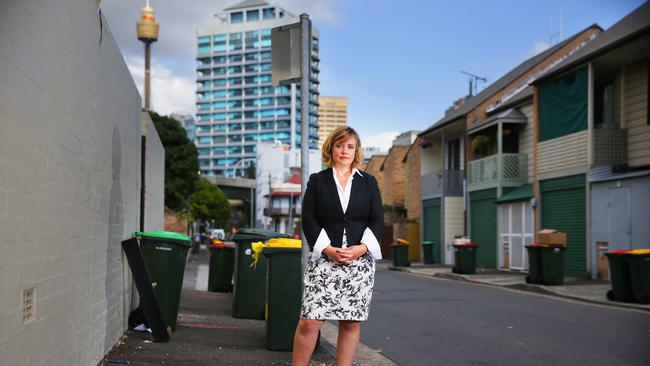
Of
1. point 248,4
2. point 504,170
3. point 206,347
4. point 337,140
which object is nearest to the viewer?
point 337,140

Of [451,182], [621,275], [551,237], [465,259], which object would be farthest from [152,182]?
[451,182]

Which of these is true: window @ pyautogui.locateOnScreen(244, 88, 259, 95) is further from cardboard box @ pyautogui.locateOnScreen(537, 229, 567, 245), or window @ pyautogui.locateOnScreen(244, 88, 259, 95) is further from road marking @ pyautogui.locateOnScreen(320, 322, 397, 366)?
road marking @ pyautogui.locateOnScreen(320, 322, 397, 366)

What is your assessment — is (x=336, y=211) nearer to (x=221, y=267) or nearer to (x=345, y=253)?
(x=345, y=253)

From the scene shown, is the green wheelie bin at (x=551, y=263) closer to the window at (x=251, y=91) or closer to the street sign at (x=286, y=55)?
the street sign at (x=286, y=55)

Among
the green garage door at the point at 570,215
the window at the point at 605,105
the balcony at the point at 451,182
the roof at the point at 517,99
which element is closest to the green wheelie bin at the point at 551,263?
the green garage door at the point at 570,215

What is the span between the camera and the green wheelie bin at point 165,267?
8.09 metres

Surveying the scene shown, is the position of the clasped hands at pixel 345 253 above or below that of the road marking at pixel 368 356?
above

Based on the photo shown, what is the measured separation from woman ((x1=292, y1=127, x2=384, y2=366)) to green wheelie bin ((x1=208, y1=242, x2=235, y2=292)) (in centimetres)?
1089

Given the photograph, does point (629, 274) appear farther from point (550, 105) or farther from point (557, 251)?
point (550, 105)

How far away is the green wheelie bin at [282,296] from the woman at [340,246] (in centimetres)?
247

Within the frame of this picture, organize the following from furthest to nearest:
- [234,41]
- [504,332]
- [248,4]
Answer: [248,4], [234,41], [504,332]

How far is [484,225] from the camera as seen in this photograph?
1153 inches

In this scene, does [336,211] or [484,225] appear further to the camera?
[484,225]

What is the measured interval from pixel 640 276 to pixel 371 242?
9822mm
